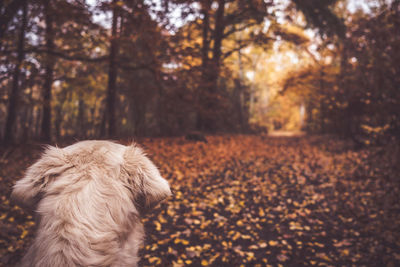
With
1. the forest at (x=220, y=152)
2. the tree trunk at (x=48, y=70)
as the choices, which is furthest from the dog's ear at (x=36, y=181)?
the tree trunk at (x=48, y=70)

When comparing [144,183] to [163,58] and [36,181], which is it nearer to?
[36,181]

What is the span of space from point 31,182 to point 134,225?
0.62 metres

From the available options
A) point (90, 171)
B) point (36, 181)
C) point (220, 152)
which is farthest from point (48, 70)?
point (90, 171)

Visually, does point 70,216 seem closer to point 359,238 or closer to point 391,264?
point 391,264

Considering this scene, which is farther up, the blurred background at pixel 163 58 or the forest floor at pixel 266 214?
the blurred background at pixel 163 58

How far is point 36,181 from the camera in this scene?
→ 128cm

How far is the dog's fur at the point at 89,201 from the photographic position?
1.04 m

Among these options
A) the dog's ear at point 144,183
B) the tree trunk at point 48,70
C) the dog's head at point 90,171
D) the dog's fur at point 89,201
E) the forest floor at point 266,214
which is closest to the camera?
the dog's fur at point 89,201

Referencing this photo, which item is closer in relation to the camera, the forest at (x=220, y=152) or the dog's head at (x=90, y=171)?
the dog's head at (x=90, y=171)

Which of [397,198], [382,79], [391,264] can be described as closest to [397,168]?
[397,198]

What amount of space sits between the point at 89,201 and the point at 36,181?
38 centimetres

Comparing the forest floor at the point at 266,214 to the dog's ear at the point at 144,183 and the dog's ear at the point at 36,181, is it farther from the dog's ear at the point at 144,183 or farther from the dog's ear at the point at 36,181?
the dog's ear at the point at 144,183

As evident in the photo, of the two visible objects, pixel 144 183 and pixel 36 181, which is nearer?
pixel 36 181

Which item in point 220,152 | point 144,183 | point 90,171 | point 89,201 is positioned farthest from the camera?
point 220,152
